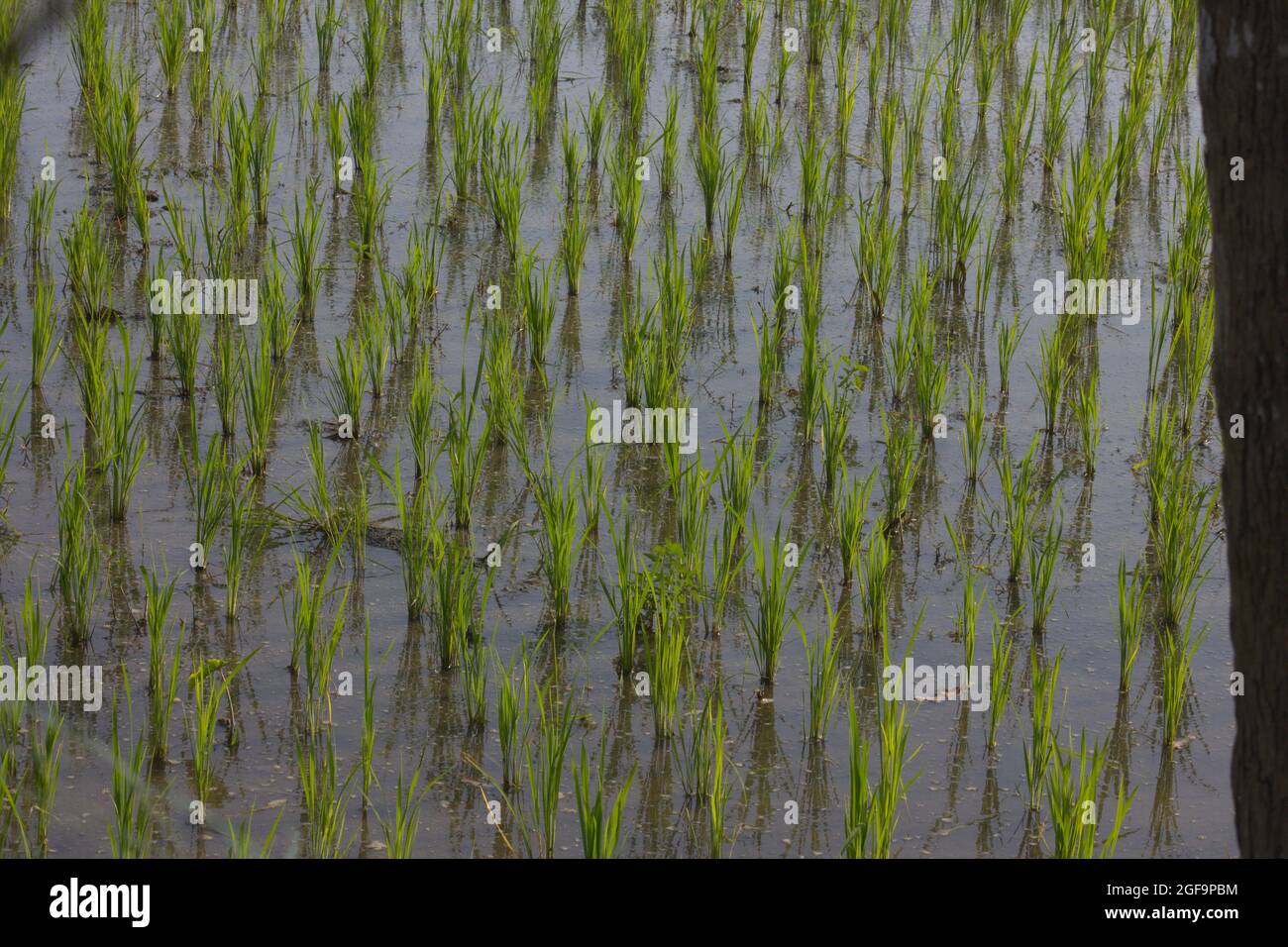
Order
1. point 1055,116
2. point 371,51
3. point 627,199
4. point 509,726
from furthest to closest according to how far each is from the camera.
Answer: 1. point 371,51
2. point 1055,116
3. point 627,199
4. point 509,726

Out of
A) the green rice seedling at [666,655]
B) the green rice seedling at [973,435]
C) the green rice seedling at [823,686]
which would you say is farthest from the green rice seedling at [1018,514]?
the green rice seedling at [666,655]

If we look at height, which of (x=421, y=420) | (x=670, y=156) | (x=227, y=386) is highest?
(x=670, y=156)

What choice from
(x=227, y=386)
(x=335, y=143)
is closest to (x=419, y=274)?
(x=227, y=386)

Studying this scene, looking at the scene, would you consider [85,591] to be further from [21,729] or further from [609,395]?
[609,395]

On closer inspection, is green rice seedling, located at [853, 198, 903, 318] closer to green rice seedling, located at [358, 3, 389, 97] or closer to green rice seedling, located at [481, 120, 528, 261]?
green rice seedling, located at [481, 120, 528, 261]

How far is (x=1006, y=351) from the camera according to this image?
486 cm

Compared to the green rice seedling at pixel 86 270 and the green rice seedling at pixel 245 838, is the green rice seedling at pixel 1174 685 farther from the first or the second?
the green rice seedling at pixel 86 270

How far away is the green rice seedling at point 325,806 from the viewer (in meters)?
3.06

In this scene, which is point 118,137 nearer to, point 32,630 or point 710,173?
point 710,173

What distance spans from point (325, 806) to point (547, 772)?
0.45 metres

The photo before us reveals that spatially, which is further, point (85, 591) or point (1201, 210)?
point (1201, 210)

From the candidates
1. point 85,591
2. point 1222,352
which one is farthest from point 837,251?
point 1222,352
